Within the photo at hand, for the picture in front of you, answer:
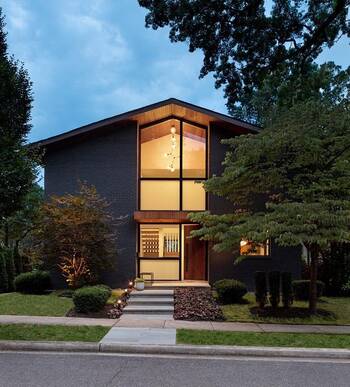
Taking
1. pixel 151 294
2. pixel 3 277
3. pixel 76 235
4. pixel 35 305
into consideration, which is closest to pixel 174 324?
pixel 151 294

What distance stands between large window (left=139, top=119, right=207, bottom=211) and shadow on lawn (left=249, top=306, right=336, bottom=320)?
5093 millimetres

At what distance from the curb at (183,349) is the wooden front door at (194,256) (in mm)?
8332

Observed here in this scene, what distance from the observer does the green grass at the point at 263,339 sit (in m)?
8.45

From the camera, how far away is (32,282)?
49.3 feet

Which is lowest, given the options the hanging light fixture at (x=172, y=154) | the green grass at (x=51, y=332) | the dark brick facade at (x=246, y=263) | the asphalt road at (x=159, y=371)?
the asphalt road at (x=159, y=371)

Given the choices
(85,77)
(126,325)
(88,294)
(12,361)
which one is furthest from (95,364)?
(85,77)

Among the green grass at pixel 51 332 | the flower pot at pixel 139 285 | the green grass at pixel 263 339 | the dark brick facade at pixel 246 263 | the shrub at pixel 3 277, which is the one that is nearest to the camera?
the green grass at pixel 263 339

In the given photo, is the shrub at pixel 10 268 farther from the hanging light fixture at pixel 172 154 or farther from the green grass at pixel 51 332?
the green grass at pixel 51 332

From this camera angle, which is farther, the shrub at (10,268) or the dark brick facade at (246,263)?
the shrub at (10,268)

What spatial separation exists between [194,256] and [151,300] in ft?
11.4

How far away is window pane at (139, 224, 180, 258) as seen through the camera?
53.7 feet

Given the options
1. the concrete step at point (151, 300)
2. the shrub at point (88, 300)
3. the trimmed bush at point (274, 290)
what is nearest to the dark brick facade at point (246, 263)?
the concrete step at point (151, 300)

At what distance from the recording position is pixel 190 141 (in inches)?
667

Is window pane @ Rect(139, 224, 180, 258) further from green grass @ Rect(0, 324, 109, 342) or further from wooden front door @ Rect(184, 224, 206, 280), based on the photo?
green grass @ Rect(0, 324, 109, 342)
